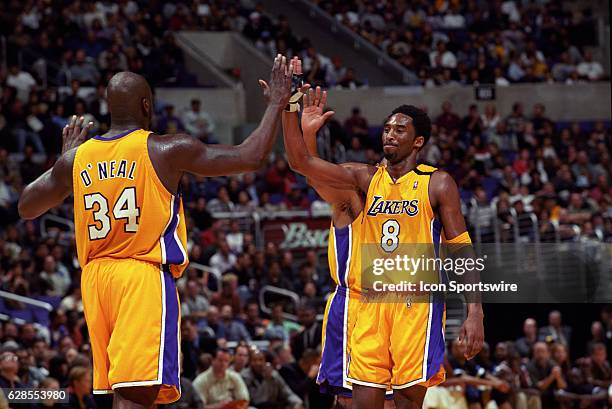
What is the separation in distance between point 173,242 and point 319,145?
1491 cm

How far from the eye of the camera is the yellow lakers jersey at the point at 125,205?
6.18 m

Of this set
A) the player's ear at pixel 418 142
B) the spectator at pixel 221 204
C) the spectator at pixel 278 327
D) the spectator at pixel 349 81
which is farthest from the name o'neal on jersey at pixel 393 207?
the spectator at pixel 349 81

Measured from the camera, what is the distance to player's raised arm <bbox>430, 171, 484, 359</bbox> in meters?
7.00

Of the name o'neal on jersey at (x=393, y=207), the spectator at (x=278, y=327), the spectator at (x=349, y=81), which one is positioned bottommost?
the spectator at (x=278, y=327)

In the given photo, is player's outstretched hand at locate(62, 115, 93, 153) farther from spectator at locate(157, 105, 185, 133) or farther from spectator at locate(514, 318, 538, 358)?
spectator at locate(157, 105, 185, 133)

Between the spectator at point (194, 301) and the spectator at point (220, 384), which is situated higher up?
the spectator at point (194, 301)

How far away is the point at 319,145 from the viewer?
69.3ft

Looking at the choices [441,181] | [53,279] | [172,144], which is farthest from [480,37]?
[172,144]

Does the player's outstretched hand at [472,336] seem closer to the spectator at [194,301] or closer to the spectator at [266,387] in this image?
the spectator at [266,387]

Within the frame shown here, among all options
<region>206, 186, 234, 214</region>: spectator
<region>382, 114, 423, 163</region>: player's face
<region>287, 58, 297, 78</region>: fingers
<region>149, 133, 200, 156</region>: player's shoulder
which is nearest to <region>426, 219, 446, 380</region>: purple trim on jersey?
<region>382, 114, 423, 163</region>: player's face

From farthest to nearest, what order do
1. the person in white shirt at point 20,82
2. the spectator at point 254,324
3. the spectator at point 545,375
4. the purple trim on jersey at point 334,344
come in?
the person in white shirt at point 20,82
the spectator at point 254,324
the spectator at point 545,375
the purple trim on jersey at point 334,344

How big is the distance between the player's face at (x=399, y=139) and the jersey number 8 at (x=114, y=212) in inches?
80.0

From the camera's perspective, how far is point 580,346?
16328 mm

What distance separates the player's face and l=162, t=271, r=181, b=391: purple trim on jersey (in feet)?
6.50
